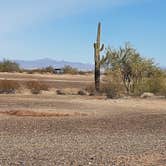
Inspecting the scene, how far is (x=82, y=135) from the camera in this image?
18141 millimetres

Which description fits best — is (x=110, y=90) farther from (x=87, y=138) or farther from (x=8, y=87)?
(x=87, y=138)

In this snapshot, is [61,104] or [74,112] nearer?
[74,112]

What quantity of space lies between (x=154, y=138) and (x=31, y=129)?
15.6 feet

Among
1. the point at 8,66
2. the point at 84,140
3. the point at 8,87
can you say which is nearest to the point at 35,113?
the point at 84,140

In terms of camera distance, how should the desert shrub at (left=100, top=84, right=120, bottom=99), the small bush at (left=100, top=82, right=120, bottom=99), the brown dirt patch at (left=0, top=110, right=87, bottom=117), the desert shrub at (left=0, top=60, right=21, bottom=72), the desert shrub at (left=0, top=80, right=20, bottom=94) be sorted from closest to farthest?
the brown dirt patch at (left=0, top=110, right=87, bottom=117) < the desert shrub at (left=100, top=84, right=120, bottom=99) < the small bush at (left=100, top=82, right=120, bottom=99) < the desert shrub at (left=0, top=80, right=20, bottom=94) < the desert shrub at (left=0, top=60, right=21, bottom=72)

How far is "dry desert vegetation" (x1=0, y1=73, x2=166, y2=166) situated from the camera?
1324 centimetres

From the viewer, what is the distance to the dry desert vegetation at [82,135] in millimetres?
13242

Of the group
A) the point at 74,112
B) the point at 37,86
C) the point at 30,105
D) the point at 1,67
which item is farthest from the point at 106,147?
the point at 1,67

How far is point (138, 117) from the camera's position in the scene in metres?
24.5

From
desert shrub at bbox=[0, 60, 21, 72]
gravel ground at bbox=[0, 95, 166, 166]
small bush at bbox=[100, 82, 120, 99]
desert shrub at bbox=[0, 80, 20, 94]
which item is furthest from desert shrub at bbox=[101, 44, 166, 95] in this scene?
desert shrub at bbox=[0, 60, 21, 72]

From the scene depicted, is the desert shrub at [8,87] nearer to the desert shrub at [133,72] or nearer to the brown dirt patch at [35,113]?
the desert shrub at [133,72]

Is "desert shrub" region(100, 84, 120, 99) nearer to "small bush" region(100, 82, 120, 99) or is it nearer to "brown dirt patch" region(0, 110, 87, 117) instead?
"small bush" region(100, 82, 120, 99)

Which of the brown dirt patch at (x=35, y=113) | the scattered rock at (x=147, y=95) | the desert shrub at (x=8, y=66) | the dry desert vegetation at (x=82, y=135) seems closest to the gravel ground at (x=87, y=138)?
the dry desert vegetation at (x=82, y=135)

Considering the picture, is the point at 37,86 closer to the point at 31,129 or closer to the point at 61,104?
the point at 61,104
